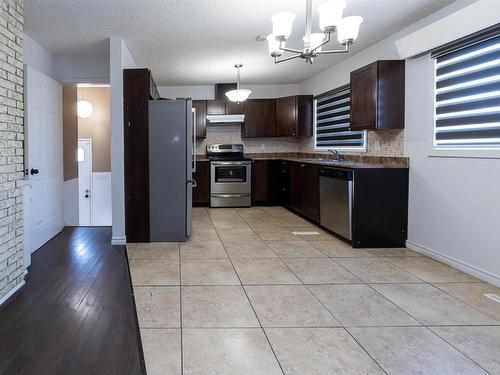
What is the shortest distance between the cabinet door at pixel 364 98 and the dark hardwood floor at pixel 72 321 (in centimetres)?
302

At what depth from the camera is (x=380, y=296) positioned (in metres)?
2.88

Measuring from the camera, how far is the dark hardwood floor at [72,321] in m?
1.98

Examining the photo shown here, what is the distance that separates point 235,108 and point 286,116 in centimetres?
102

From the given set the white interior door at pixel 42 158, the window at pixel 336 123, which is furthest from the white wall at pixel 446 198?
the white interior door at pixel 42 158

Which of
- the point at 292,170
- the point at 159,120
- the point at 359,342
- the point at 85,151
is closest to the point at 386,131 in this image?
the point at 292,170

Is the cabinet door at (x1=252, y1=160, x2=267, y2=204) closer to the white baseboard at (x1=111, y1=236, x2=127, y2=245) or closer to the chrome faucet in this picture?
the chrome faucet

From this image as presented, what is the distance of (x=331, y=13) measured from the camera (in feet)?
8.94

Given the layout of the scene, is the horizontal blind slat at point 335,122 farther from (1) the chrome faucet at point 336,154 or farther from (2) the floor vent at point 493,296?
(2) the floor vent at point 493,296

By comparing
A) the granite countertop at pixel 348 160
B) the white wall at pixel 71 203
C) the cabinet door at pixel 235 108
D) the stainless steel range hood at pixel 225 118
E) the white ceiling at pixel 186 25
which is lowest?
the white wall at pixel 71 203

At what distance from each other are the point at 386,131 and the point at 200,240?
2576 mm

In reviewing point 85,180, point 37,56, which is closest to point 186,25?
point 37,56

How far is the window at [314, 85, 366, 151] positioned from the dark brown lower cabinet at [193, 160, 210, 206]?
2.15m

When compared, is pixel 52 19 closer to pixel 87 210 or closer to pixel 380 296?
pixel 380 296

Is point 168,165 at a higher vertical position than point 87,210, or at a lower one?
higher
